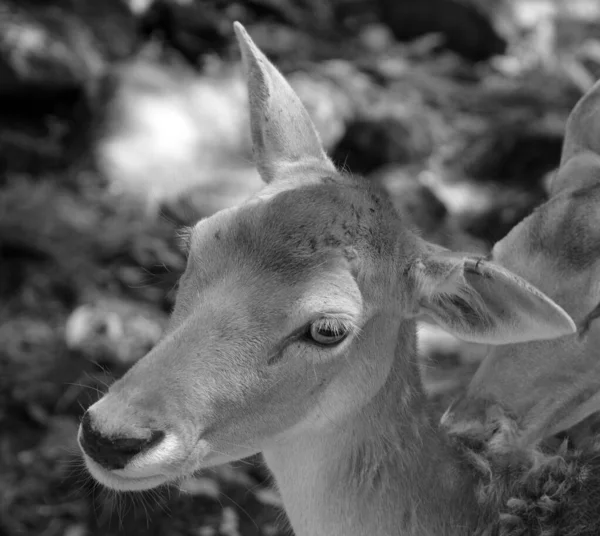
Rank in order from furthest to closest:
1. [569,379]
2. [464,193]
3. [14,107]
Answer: [464,193] → [14,107] → [569,379]

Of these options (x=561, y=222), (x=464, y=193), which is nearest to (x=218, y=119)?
(x=464, y=193)

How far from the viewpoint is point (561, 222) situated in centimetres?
465

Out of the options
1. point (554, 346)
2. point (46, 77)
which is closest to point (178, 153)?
point (46, 77)

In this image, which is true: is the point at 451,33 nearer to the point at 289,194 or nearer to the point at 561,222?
the point at 561,222

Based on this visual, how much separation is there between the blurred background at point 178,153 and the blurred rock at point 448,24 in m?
0.02

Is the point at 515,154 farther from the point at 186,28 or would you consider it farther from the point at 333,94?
the point at 186,28

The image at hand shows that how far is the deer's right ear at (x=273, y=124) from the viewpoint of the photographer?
4230 millimetres

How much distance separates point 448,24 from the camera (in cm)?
1288

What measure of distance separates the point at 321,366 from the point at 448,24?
33.4ft

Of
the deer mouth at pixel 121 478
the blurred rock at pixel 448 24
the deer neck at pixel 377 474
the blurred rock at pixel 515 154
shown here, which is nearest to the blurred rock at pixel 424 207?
the blurred rock at pixel 515 154

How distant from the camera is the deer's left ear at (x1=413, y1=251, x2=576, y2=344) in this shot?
3.36 m

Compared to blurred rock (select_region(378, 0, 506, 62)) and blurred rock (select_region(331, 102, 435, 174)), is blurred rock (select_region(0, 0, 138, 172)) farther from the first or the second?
blurred rock (select_region(378, 0, 506, 62))

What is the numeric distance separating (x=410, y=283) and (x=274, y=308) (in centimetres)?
59

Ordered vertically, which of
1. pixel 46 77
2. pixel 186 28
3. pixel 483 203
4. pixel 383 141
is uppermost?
pixel 46 77
